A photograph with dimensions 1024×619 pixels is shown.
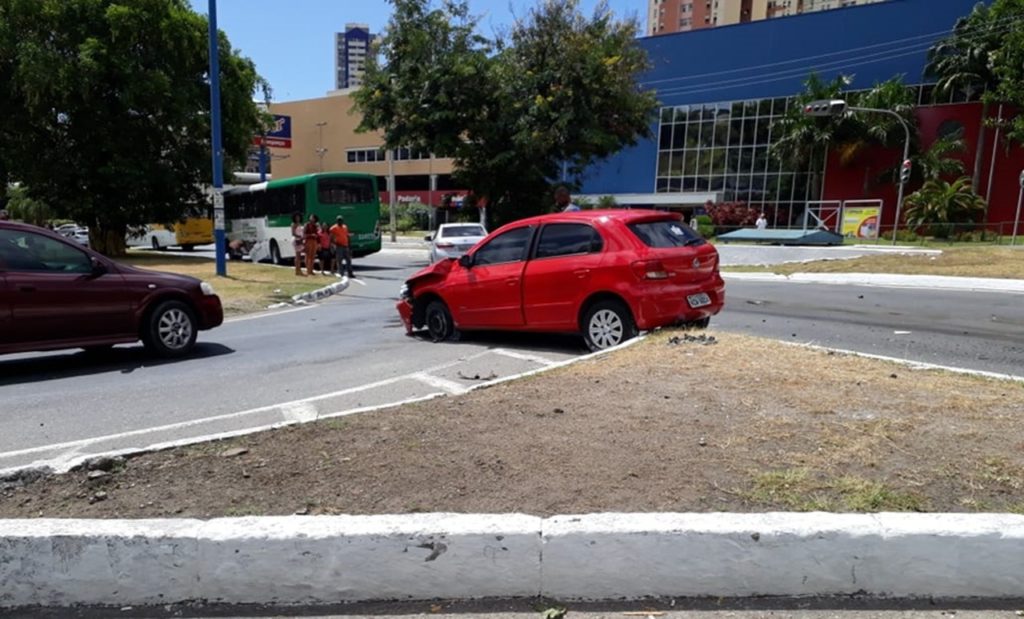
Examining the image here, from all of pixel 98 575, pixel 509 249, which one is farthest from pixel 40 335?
pixel 98 575

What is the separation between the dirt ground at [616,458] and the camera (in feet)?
11.6

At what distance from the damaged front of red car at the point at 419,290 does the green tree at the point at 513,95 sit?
871cm

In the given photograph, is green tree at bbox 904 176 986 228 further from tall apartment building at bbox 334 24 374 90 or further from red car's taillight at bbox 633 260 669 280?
tall apartment building at bbox 334 24 374 90

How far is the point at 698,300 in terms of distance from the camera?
8.23 m

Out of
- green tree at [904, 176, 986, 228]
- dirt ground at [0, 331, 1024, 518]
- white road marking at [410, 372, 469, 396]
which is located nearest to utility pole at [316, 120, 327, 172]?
green tree at [904, 176, 986, 228]

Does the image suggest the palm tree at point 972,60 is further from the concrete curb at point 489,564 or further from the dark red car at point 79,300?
the concrete curb at point 489,564

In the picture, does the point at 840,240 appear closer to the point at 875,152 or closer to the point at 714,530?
the point at 875,152

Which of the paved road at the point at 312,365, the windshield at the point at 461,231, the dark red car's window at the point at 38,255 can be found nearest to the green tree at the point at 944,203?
the paved road at the point at 312,365

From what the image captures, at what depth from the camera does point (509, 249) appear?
364 inches

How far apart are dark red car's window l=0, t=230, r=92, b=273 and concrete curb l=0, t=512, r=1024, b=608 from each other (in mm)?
6081

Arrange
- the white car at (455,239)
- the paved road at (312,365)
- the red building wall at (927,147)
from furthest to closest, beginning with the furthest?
the red building wall at (927,147)
the white car at (455,239)
the paved road at (312,365)

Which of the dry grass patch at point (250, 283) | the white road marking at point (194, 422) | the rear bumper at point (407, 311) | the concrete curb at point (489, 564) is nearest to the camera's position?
the concrete curb at point (489, 564)

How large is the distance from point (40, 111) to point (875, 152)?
41.9 m

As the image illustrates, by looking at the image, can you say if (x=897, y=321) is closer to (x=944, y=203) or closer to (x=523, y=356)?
(x=523, y=356)
